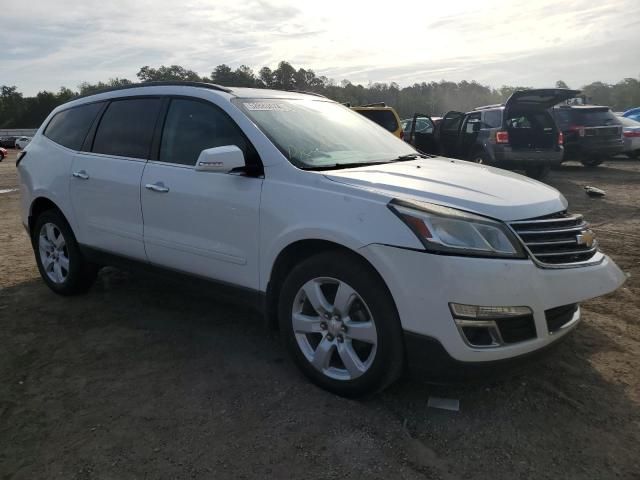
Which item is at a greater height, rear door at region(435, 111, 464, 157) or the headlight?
the headlight

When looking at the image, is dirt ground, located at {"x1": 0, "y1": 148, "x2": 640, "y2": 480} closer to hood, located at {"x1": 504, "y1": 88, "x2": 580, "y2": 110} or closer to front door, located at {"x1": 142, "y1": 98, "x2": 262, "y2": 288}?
front door, located at {"x1": 142, "y1": 98, "x2": 262, "y2": 288}

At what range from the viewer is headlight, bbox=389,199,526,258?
2.58 m

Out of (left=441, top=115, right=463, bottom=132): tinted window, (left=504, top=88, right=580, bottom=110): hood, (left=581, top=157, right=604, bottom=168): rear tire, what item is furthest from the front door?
(left=581, top=157, right=604, bottom=168): rear tire

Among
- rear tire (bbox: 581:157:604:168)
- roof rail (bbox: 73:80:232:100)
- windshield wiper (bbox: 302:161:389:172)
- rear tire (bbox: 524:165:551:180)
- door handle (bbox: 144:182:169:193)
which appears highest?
roof rail (bbox: 73:80:232:100)

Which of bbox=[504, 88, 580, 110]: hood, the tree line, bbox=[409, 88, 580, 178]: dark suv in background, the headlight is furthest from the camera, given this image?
the tree line

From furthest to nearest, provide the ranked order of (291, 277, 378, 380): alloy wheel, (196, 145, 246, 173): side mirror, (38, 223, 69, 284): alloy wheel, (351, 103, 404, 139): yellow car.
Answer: (351, 103, 404, 139): yellow car → (38, 223, 69, 284): alloy wheel → (196, 145, 246, 173): side mirror → (291, 277, 378, 380): alloy wheel

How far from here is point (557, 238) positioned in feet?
9.36

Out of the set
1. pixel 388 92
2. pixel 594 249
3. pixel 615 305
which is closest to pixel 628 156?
pixel 615 305

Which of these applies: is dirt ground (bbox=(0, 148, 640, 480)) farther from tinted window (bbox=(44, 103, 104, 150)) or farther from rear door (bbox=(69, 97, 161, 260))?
tinted window (bbox=(44, 103, 104, 150))

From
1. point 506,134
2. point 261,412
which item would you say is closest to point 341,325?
point 261,412

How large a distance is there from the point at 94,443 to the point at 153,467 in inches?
15.6

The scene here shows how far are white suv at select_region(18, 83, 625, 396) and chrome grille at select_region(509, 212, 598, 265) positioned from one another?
0.04 ft

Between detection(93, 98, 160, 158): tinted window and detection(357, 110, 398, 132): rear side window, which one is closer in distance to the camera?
detection(93, 98, 160, 158): tinted window

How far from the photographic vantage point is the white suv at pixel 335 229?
2598 millimetres
